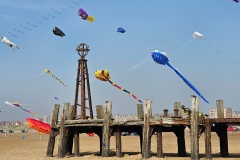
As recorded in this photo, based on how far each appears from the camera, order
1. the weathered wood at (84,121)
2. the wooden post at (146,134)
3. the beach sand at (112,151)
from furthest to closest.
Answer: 1. the beach sand at (112,151)
2. the weathered wood at (84,121)
3. the wooden post at (146,134)

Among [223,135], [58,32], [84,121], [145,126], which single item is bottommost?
[223,135]

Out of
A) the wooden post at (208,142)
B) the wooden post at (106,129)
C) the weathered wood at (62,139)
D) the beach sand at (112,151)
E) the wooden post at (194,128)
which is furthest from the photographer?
the beach sand at (112,151)

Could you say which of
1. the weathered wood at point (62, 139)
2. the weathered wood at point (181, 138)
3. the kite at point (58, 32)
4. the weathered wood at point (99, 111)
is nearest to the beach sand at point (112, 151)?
the weathered wood at point (181, 138)

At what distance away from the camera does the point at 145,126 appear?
19844 millimetres

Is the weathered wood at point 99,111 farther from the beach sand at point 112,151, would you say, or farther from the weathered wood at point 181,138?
the weathered wood at point 181,138

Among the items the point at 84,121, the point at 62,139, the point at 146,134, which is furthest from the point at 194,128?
the point at 62,139

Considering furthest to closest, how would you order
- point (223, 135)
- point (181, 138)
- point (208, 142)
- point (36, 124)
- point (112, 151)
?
point (36, 124), point (112, 151), point (181, 138), point (223, 135), point (208, 142)

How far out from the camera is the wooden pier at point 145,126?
19.0 metres

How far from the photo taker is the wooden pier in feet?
62.2

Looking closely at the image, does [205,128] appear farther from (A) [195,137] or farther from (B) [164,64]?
(B) [164,64]

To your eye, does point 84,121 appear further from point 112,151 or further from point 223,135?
point 112,151

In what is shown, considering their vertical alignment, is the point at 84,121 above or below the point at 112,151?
above

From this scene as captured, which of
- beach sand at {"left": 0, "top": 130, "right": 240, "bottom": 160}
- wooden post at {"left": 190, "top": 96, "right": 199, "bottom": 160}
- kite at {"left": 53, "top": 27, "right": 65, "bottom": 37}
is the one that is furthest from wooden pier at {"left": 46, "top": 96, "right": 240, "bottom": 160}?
kite at {"left": 53, "top": 27, "right": 65, "bottom": 37}

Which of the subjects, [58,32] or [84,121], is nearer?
[84,121]
